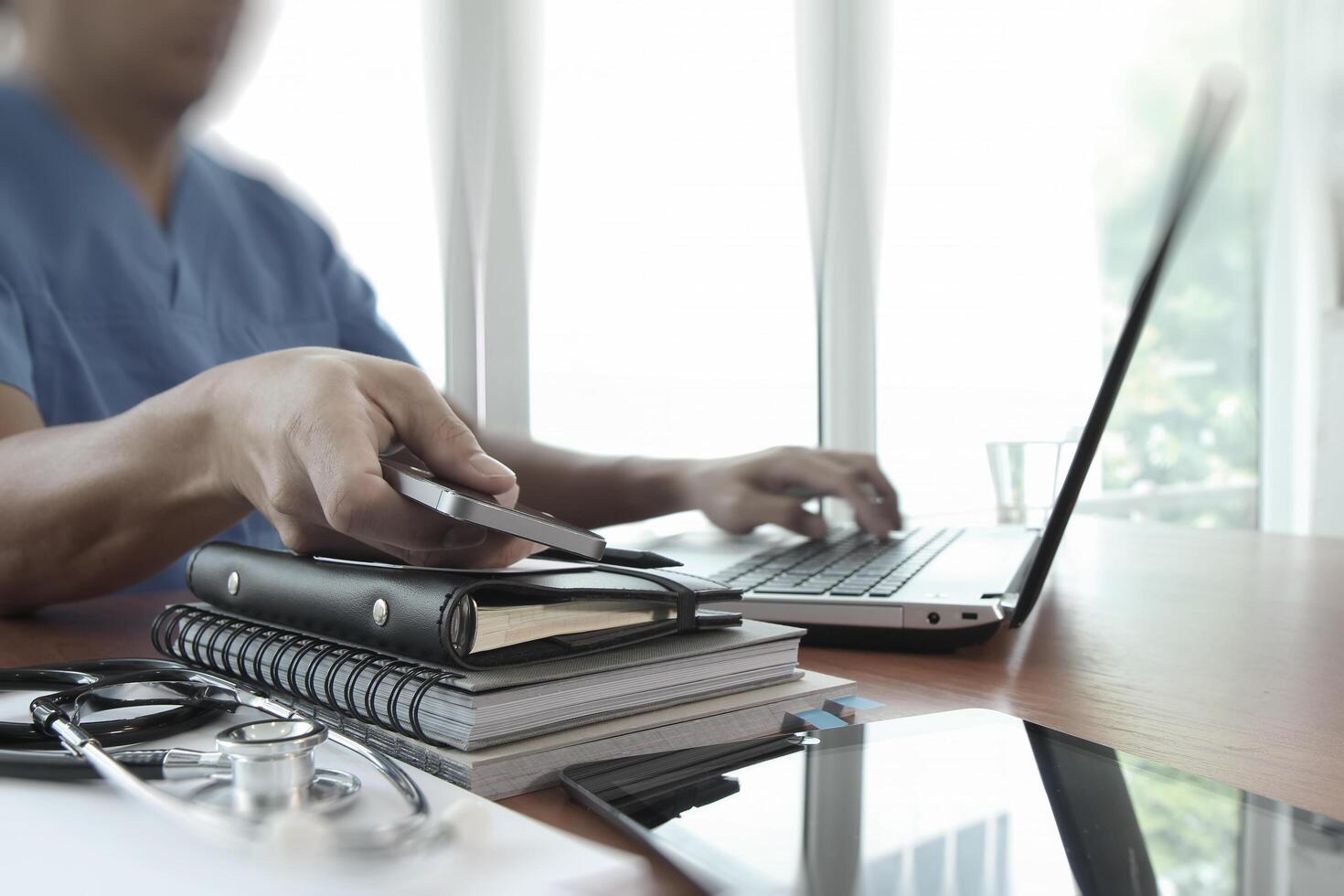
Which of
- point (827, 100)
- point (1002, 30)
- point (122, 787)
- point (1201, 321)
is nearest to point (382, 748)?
point (122, 787)

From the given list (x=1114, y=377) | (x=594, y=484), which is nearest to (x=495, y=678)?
(x=1114, y=377)

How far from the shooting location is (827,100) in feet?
9.93

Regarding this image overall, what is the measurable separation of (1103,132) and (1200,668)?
3.20m

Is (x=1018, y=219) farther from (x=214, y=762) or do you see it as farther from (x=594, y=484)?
(x=214, y=762)

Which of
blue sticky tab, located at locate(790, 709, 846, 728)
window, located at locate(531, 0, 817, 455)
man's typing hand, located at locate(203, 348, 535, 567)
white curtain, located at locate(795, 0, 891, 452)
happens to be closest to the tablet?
blue sticky tab, located at locate(790, 709, 846, 728)

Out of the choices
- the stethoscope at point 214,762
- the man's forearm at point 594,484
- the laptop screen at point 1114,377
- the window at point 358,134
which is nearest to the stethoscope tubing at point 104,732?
the stethoscope at point 214,762

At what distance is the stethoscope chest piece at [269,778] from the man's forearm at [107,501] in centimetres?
27

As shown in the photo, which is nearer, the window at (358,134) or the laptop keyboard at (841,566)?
the laptop keyboard at (841,566)

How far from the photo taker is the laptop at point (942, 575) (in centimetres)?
52

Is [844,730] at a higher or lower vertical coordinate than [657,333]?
lower

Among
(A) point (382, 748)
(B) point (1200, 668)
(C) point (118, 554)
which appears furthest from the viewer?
(C) point (118, 554)

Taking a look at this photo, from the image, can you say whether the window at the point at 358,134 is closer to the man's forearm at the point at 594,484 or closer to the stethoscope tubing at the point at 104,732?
the man's forearm at the point at 594,484

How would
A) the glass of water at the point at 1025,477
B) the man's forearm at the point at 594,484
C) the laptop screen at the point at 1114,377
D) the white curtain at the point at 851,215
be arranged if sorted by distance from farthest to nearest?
1. the white curtain at the point at 851,215
2. the man's forearm at the point at 594,484
3. the glass of water at the point at 1025,477
4. the laptop screen at the point at 1114,377

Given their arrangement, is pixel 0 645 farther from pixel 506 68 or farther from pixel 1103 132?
pixel 1103 132
